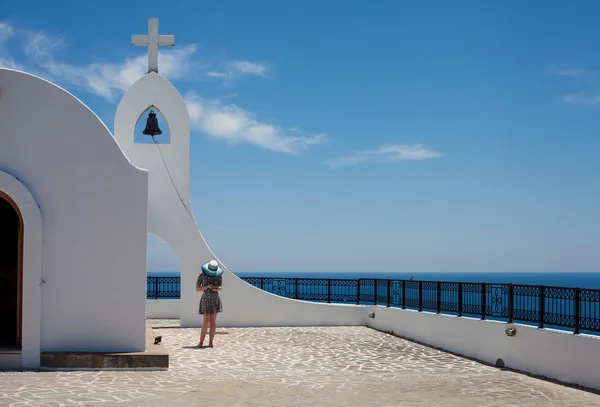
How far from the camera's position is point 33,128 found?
10.8 meters

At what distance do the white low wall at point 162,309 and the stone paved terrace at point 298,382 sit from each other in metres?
5.13

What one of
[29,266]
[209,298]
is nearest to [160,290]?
[209,298]

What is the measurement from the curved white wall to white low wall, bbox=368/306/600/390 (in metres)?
7.84

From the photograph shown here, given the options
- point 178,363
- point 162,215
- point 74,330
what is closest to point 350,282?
point 162,215

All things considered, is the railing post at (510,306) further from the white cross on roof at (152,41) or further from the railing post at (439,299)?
the white cross on roof at (152,41)

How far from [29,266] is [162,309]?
28.1 feet

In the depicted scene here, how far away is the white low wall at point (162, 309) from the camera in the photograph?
61.9 ft

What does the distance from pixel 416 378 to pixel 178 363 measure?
4.07 m

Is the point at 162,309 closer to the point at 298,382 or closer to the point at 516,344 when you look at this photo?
the point at 298,382

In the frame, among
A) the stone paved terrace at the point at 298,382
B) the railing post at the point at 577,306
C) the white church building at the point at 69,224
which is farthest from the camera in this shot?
the white church building at the point at 69,224

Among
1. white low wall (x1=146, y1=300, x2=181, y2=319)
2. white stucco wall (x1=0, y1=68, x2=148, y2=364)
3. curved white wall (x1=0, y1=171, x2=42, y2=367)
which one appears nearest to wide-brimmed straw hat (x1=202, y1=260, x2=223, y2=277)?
white stucco wall (x1=0, y1=68, x2=148, y2=364)

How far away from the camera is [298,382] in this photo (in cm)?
996

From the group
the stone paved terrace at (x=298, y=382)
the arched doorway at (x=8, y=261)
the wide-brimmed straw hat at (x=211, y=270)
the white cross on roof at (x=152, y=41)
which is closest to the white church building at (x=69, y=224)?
the stone paved terrace at (x=298, y=382)

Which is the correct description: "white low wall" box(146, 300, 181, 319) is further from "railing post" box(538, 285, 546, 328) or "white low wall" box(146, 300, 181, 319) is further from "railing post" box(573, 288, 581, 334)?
"railing post" box(573, 288, 581, 334)
